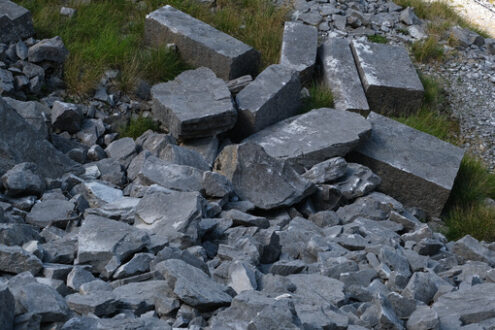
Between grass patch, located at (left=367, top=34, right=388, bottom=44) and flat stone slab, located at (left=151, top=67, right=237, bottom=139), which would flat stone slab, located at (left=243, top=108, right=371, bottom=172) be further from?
grass patch, located at (left=367, top=34, right=388, bottom=44)

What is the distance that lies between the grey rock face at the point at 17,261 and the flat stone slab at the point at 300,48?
15.5 feet

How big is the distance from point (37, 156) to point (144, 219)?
1398mm

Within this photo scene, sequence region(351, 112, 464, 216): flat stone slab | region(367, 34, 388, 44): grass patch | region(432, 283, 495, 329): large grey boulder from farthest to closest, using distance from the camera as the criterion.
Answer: region(367, 34, 388, 44): grass patch → region(351, 112, 464, 216): flat stone slab → region(432, 283, 495, 329): large grey boulder

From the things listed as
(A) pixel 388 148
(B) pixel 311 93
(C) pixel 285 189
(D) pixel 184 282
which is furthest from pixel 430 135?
(D) pixel 184 282

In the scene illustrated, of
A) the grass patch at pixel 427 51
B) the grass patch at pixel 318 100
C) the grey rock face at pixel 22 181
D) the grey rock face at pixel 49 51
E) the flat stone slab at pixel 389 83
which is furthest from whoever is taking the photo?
the grass patch at pixel 427 51

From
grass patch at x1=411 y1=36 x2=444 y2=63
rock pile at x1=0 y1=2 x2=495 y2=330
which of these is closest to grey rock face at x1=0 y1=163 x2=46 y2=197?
rock pile at x1=0 y1=2 x2=495 y2=330

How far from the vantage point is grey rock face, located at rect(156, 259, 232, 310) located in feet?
10.7

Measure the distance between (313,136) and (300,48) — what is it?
1.95 m

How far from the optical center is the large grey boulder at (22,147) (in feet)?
16.9

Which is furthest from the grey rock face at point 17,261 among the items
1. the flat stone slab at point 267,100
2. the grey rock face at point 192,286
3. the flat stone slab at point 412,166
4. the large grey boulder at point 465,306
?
the flat stone slab at point 412,166

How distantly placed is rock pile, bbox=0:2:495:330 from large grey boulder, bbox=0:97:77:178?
1cm

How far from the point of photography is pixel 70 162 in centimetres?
571

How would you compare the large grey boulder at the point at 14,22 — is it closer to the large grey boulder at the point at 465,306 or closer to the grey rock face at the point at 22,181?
the grey rock face at the point at 22,181

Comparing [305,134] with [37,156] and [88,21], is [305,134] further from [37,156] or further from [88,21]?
[88,21]
